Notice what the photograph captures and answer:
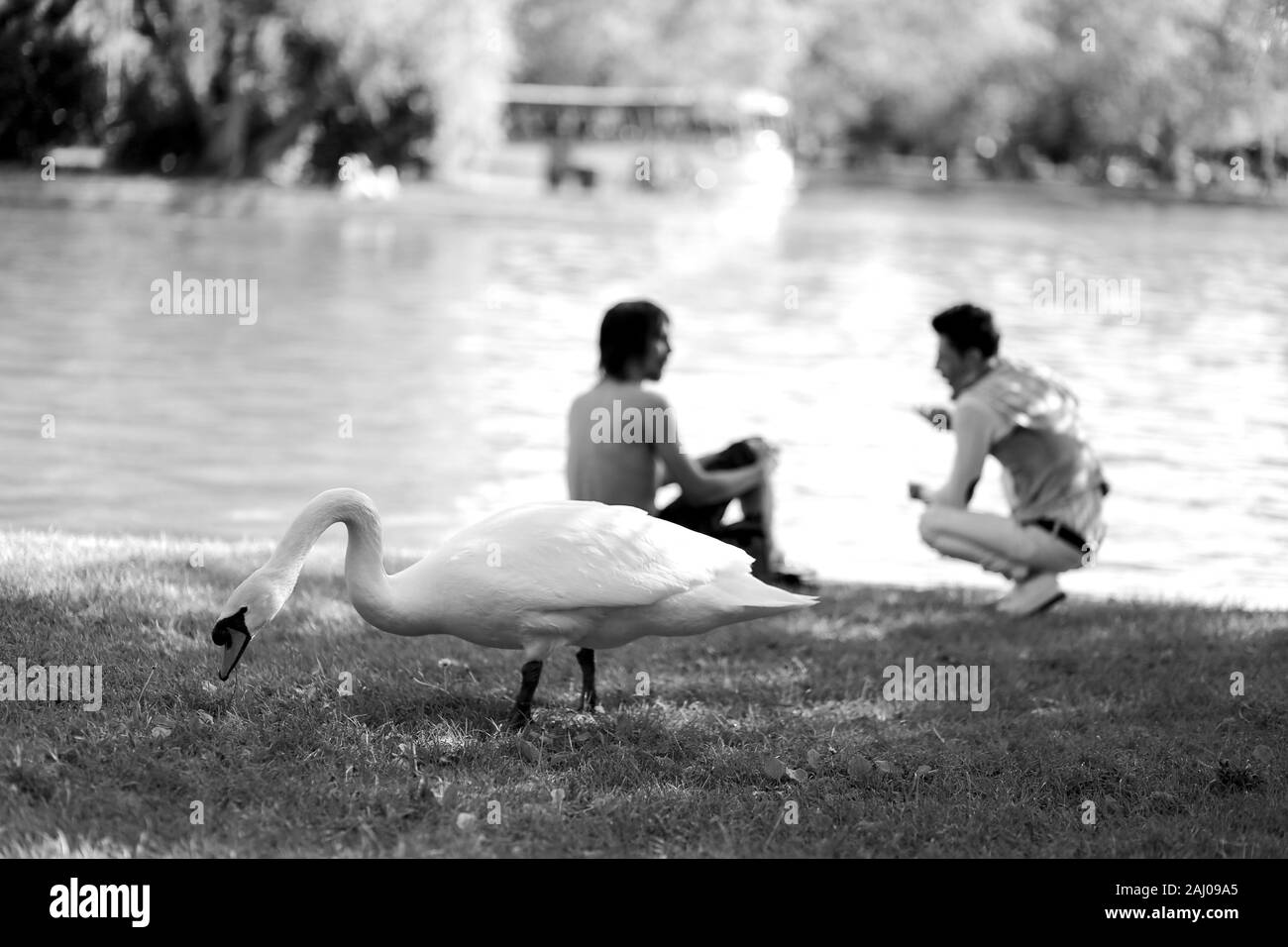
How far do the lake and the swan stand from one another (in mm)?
4234

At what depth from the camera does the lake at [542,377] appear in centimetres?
1097

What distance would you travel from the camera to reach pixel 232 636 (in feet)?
17.3

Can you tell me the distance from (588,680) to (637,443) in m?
1.93

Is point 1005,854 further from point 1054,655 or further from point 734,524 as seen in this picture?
point 734,524

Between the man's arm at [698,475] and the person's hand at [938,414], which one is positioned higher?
the person's hand at [938,414]

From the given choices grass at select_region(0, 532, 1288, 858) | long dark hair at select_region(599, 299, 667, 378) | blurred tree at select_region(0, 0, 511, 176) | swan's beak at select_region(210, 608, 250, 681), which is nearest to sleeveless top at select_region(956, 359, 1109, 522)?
grass at select_region(0, 532, 1288, 858)

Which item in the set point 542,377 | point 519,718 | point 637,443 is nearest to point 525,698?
point 519,718

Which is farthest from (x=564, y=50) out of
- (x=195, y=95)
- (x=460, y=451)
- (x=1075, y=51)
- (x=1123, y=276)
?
(x=460, y=451)

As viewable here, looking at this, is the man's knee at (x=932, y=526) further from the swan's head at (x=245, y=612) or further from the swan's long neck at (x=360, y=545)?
the swan's head at (x=245, y=612)

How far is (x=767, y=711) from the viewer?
6434mm

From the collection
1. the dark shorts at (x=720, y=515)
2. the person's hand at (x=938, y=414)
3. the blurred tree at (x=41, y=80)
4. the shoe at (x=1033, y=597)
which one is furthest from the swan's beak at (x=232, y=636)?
the blurred tree at (x=41, y=80)

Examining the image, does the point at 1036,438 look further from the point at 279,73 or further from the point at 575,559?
the point at 279,73

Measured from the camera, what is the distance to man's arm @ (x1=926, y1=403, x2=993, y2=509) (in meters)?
8.21

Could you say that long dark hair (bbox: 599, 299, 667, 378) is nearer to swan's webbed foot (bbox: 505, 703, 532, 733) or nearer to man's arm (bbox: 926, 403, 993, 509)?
man's arm (bbox: 926, 403, 993, 509)
